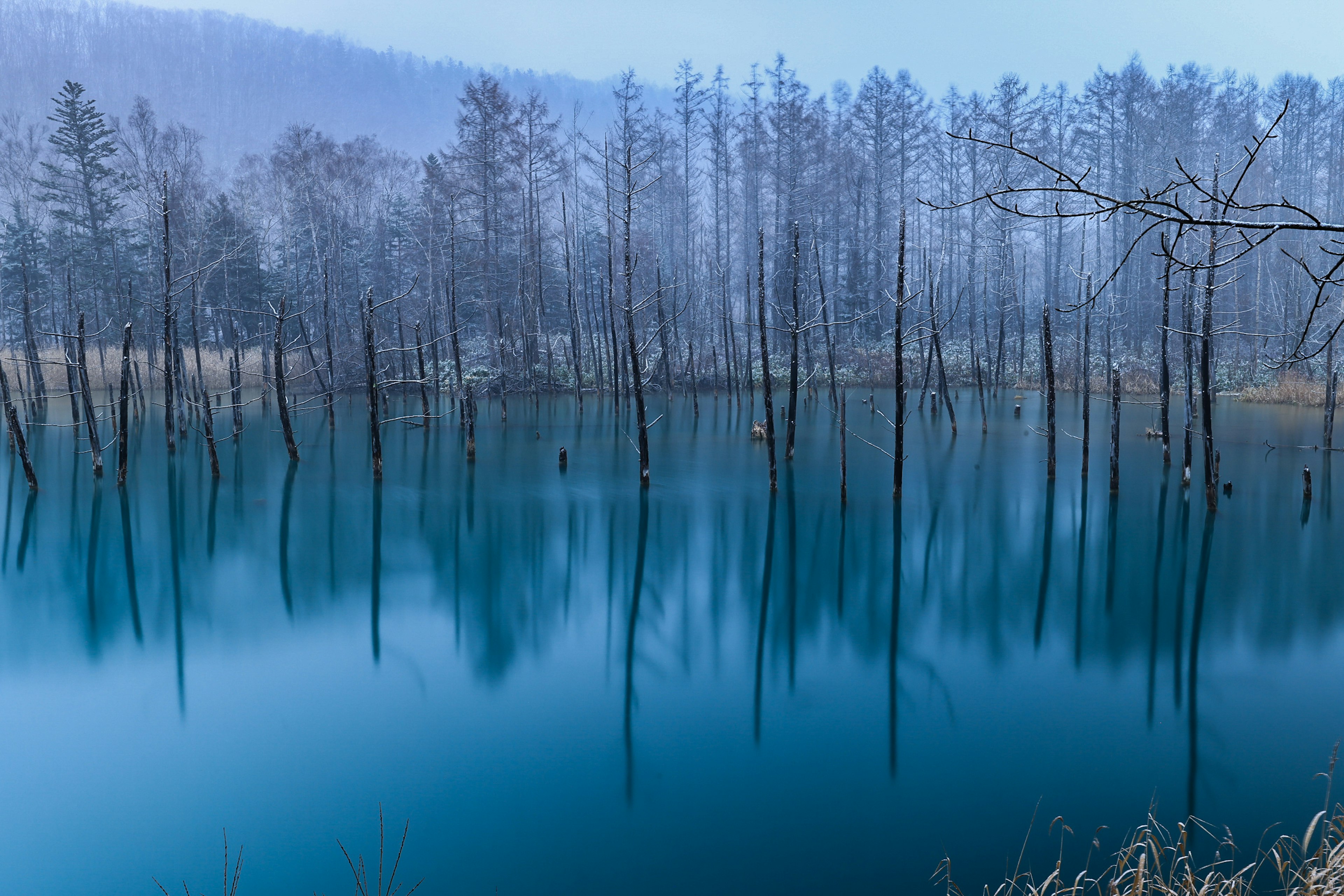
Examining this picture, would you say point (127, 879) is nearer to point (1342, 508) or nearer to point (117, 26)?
point (1342, 508)

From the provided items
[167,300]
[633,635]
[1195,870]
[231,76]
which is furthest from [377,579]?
[231,76]

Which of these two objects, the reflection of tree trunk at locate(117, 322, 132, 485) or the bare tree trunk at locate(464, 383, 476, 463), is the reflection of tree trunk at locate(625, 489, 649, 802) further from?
the reflection of tree trunk at locate(117, 322, 132, 485)

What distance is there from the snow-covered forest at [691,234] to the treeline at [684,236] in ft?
0.68

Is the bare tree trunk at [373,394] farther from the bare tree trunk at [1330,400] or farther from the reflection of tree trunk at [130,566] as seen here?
the bare tree trunk at [1330,400]

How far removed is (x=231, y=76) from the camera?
120812 mm

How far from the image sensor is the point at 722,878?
184 inches

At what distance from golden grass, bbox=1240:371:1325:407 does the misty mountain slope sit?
323 feet

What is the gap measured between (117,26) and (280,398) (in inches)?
5450

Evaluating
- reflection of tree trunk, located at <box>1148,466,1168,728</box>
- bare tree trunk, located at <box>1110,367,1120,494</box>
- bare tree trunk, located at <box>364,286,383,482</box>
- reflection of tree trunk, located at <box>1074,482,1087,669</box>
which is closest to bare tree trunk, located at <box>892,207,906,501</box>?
reflection of tree trunk, located at <box>1074,482,1087,669</box>

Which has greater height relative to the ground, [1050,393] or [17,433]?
[1050,393]

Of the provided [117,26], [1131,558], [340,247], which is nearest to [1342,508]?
[1131,558]

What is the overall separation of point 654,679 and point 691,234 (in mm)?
37538

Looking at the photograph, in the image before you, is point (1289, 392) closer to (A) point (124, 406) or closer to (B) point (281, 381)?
(B) point (281, 381)

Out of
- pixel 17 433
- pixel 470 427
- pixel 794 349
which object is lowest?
pixel 470 427
